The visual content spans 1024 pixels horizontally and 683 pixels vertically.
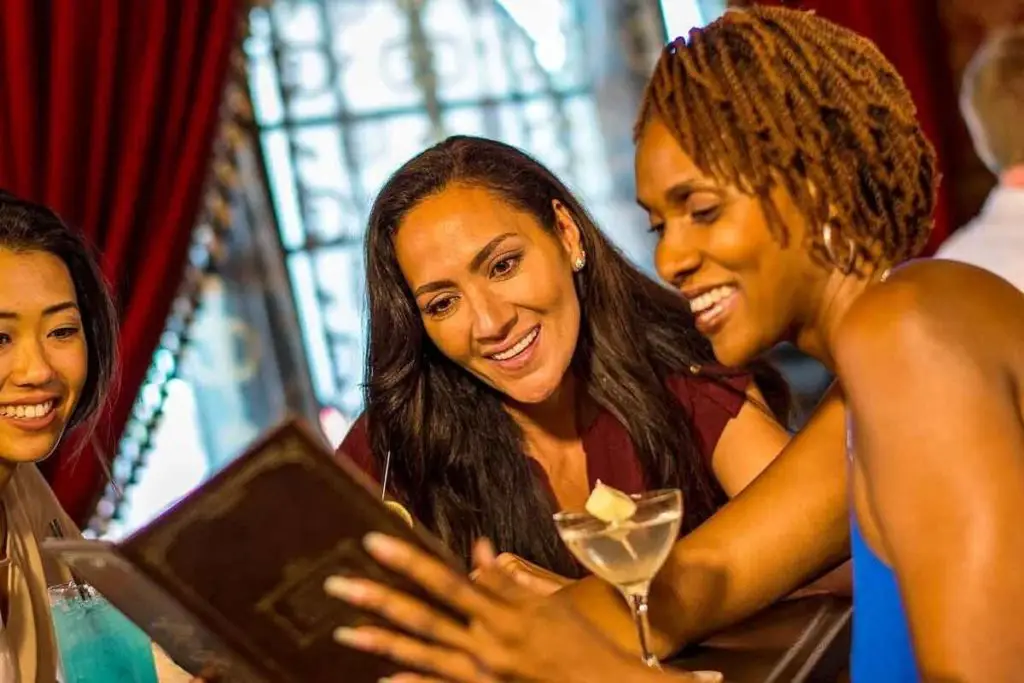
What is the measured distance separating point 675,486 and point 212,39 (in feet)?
6.56

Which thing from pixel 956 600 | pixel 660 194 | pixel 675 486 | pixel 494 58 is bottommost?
pixel 675 486

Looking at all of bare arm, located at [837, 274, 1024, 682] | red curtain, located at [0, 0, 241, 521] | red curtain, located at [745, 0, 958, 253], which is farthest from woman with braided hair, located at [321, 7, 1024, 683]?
red curtain, located at [745, 0, 958, 253]

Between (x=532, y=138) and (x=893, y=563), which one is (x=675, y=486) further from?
(x=532, y=138)

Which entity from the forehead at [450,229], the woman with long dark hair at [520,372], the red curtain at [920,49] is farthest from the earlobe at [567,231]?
the red curtain at [920,49]

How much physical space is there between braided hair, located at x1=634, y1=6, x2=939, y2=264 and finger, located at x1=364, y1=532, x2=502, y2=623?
0.44m

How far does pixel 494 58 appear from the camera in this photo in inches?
150

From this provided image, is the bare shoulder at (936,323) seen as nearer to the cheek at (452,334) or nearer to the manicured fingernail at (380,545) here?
the manicured fingernail at (380,545)

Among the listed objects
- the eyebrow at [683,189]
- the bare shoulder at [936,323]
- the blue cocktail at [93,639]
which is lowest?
the blue cocktail at [93,639]

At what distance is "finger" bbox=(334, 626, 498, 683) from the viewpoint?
99 cm

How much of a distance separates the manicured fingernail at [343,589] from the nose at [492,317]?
1.00 m

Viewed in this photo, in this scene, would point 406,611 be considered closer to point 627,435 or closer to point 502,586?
point 502,586

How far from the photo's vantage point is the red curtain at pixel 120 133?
335cm

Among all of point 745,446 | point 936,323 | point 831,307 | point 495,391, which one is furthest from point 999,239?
point 936,323

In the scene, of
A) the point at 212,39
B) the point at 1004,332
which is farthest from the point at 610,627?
the point at 212,39
